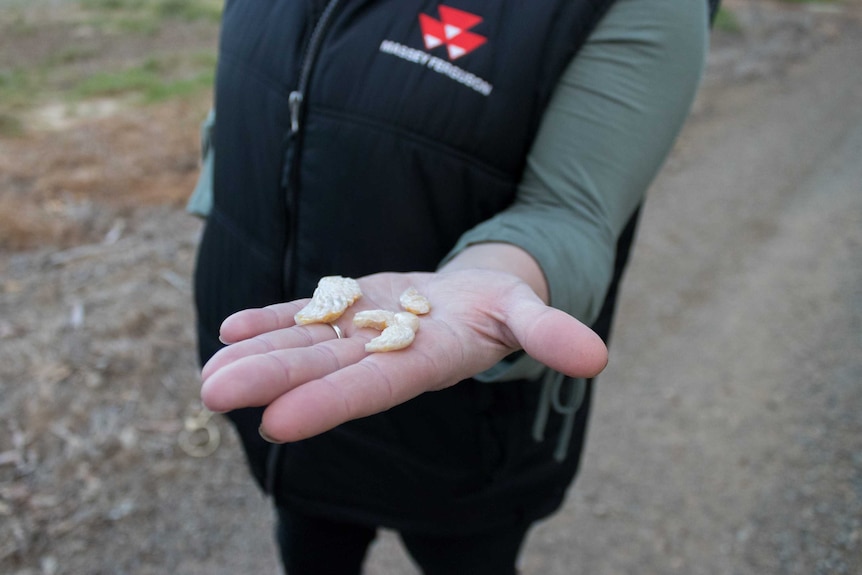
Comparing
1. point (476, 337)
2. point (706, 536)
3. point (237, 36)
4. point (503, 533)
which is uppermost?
point (237, 36)

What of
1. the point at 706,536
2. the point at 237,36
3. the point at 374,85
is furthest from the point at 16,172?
the point at 706,536

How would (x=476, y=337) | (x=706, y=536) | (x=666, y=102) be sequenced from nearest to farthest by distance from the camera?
(x=476, y=337) < (x=666, y=102) < (x=706, y=536)

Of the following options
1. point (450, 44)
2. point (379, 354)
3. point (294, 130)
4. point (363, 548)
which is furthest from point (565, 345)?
point (363, 548)

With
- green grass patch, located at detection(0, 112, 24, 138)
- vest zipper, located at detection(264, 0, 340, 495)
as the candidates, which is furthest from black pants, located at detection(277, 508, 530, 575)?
green grass patch, located at detection(0, 112, 24, 138)

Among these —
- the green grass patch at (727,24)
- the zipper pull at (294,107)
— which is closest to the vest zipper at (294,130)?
the zipper pull at (294,107)

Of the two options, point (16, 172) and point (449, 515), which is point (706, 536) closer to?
point (449, 515)

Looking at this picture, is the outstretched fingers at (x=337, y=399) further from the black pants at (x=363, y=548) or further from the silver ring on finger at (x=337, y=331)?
the black pants at (x=363, y=548)

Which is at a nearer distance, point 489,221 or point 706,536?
point 489,221

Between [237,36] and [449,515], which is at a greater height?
[237,36]
